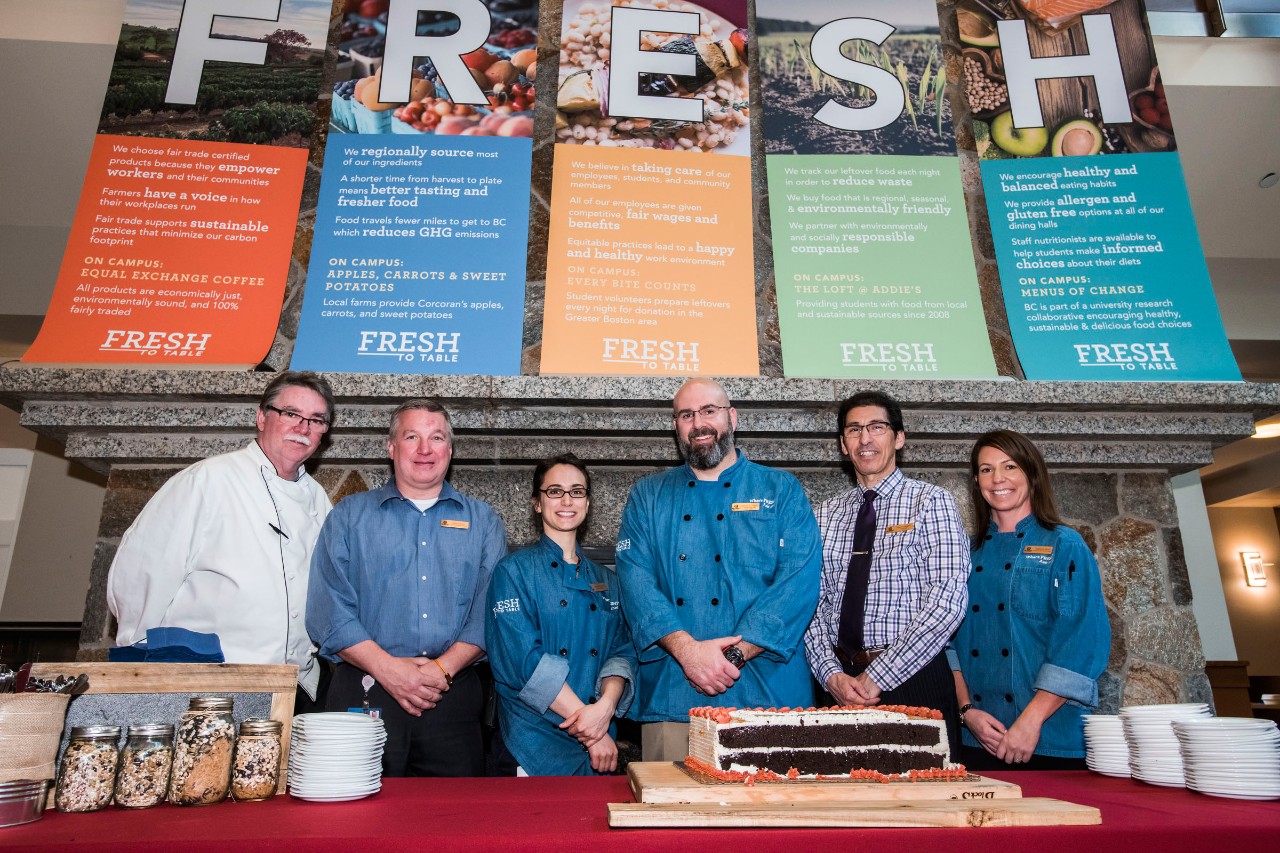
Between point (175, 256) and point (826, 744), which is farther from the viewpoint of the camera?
point (175, 256)

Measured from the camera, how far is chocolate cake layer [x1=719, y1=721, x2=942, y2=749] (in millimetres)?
1588

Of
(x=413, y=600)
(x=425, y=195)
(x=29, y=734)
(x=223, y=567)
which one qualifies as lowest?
(x=29, y=734)

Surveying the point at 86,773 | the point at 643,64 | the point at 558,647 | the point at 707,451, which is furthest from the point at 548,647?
the point at 643,64

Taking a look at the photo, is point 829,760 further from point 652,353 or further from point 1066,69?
point 1066,69

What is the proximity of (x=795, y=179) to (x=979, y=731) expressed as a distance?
Result: 263cm

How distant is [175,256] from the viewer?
356 cm

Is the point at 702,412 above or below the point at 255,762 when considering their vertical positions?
above

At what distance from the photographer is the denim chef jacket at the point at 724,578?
7.86ft

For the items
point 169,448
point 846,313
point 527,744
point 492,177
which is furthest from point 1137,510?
point 169,448

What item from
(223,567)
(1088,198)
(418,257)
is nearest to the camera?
(223,567)

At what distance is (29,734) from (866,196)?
3.69 m

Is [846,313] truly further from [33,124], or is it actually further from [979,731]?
[33,124]

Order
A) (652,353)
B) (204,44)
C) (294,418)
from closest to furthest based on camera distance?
(294,418) < (652,353) < (204,44)

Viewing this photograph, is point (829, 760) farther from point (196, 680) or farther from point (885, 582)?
point (196, 680)
